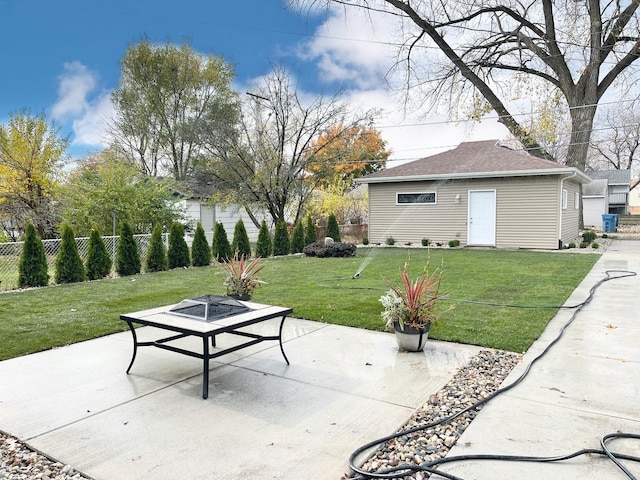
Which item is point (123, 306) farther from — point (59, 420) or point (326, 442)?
point (326, 442)

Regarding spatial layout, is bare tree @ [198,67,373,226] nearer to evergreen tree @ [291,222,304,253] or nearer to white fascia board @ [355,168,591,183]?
evergreen tree @ [291,222,304,253]

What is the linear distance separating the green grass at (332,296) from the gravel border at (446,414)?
54 cm

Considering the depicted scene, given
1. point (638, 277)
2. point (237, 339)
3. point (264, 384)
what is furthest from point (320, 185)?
point (264, 384)

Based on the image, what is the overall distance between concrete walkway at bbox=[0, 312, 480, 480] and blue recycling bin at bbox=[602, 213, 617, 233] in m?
22.1

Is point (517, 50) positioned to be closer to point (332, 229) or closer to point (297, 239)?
point (332, 229)

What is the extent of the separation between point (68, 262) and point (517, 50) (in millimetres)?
16751

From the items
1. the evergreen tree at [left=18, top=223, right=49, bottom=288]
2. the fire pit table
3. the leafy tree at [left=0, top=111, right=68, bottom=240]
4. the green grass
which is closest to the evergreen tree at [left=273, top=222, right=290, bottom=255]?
the green grass

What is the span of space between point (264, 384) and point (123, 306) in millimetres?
3478

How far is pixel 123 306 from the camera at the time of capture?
5.92 metres

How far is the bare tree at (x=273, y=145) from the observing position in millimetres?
15773

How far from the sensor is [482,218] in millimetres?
14375

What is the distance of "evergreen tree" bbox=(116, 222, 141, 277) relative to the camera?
9.22m

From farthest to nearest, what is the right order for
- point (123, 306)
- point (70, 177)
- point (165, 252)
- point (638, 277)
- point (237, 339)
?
point (70, 177)
point (165, 252)
point (638, 277)
point (123, 306)
point (237, 339)

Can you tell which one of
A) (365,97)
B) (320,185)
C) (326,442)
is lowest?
(326,442)
